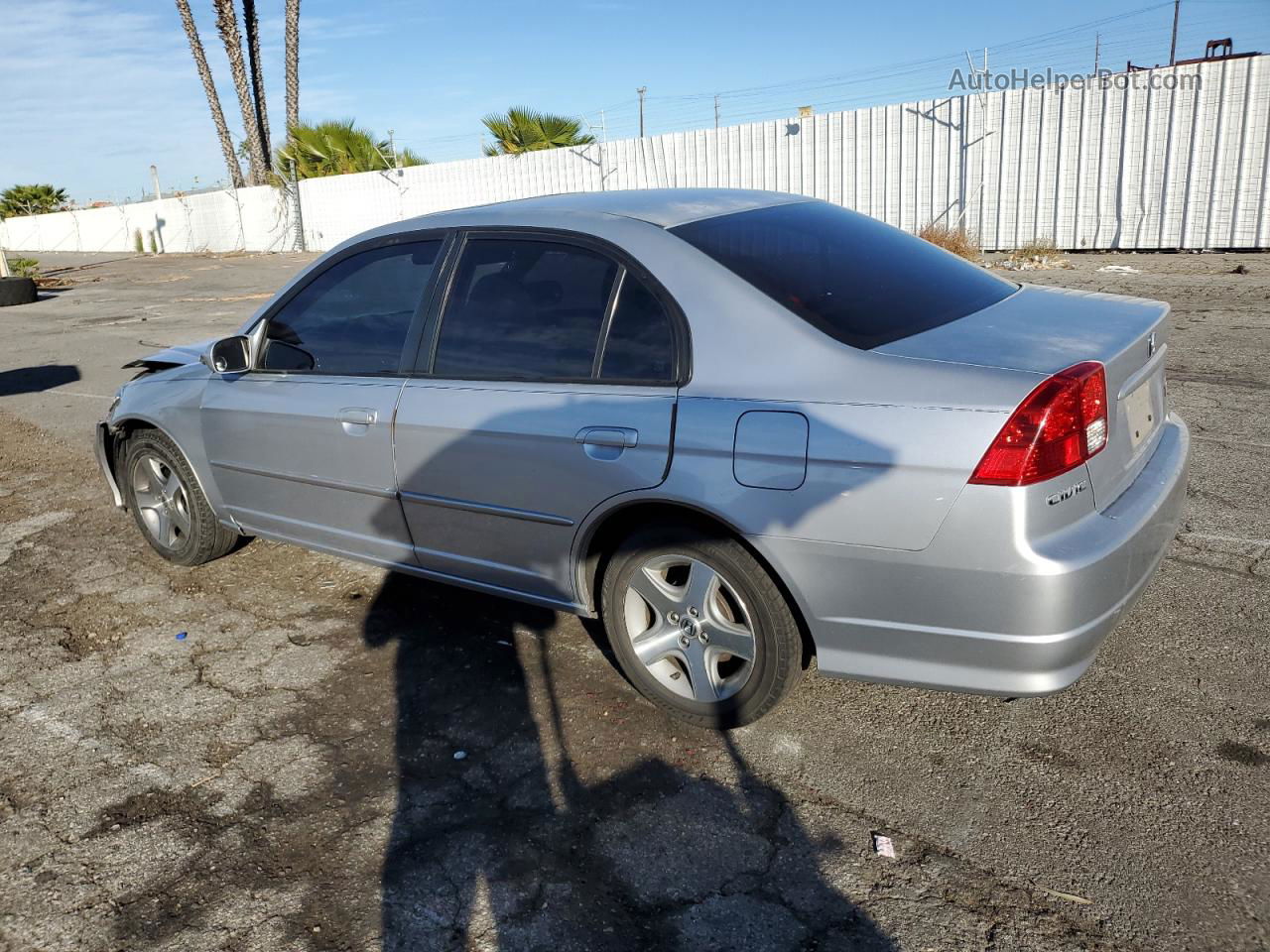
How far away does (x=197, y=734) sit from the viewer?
3.38 m

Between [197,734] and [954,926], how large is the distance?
8.16ft

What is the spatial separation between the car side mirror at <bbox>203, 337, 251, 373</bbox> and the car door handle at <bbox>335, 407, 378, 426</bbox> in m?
0.71

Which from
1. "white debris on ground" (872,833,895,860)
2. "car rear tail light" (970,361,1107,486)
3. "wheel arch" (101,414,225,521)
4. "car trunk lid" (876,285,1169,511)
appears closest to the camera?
"car rear tail light" (970,361,1107,486)


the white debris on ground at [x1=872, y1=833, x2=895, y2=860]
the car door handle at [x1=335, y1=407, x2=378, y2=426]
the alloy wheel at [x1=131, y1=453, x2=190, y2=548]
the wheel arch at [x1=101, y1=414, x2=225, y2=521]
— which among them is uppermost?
the car door handle at [x1=335, y1=407, x2=378, y2=426]

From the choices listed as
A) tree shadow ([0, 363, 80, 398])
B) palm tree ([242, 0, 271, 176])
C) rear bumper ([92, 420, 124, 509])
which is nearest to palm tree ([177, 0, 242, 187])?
palm tree ([242, 0, 271, 176])

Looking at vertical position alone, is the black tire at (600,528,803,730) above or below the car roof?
below

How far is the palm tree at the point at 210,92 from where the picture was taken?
34188 millimetres

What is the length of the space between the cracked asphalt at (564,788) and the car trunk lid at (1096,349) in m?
0.86

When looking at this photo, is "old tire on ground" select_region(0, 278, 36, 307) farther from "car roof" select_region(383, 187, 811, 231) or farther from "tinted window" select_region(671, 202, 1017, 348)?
"tinted window" select_region(671, 202, 1017, 348)

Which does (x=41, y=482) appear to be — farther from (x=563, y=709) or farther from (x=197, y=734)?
(x=563, y=709)

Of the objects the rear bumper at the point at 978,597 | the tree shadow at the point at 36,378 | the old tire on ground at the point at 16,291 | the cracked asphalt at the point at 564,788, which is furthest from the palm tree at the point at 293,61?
the rear bumper at the point at 978,597

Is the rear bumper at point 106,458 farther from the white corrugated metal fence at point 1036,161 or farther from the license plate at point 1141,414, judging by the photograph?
the white corrugated metal fence at point 1036,161

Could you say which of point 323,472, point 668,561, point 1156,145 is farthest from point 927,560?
point 1156,145

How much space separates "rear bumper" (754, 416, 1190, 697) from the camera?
8.28 feet
